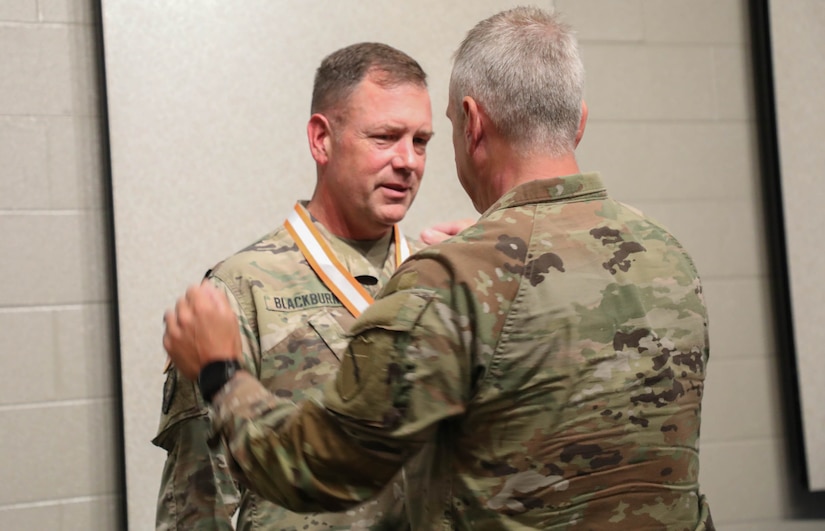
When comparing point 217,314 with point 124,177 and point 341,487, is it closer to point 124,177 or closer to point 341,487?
point 341,487

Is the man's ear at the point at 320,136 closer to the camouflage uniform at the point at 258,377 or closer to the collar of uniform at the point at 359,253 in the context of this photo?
the collar of uniform at the point at 359,253

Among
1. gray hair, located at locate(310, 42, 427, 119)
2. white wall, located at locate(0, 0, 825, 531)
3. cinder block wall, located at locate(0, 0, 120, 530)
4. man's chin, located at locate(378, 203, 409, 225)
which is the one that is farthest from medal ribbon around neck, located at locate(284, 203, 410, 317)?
cinder block wall, located at locate(0, 0, 120, 530)

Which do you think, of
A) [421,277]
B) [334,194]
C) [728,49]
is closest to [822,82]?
[728,49]

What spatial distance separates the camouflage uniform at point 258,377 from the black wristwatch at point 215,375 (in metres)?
0.51

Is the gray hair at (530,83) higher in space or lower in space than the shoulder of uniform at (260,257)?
higher

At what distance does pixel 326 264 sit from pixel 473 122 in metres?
0.67

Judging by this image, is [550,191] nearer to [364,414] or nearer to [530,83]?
[530,83]

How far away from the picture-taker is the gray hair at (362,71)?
200cm

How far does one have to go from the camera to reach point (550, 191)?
4.16 ft

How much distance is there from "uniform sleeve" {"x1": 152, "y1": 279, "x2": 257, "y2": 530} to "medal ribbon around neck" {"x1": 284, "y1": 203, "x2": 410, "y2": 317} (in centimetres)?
20

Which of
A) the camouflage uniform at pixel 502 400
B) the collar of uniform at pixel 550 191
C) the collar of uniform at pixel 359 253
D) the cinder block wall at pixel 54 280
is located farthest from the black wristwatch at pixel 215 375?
the cinder block wall at pixel 54 280

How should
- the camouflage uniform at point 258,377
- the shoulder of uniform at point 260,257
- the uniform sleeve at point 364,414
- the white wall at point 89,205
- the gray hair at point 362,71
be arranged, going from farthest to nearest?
the white wall at point 89,205 → the gray hair at point 362,71 → the shoulder of uniform at point 260,257 → the camouflage uniform at point 258,377 → the uniform sleeve at point 364,414

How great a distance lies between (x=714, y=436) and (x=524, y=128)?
2.21 meters

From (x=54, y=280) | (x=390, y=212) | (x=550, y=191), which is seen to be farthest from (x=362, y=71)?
Result: (x=54, y=280)
